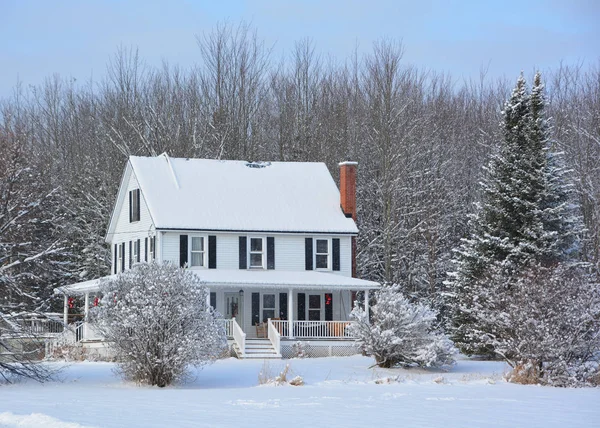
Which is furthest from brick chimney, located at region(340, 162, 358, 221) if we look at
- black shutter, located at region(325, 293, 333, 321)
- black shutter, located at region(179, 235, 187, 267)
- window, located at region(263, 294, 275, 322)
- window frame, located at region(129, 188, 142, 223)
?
window frame, located at region(129, 188, 142, 223)

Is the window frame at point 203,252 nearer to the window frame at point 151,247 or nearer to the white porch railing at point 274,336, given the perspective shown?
the window frame at point 151,247

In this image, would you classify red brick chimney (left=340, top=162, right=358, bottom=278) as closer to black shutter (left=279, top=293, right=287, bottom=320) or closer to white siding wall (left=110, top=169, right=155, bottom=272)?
black shutter (left=279, top=293, right=287, bottom=320)

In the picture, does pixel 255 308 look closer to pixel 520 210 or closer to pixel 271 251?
pixel 271 251

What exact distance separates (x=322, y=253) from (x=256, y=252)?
9.51ft

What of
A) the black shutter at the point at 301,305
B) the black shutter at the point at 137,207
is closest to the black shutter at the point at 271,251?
the black shutter at the point at 301,305

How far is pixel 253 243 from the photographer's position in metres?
41.3

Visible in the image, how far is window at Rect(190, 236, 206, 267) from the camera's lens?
40219mm

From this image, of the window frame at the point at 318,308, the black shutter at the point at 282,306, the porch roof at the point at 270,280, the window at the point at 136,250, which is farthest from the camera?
the window at the point at 136,250

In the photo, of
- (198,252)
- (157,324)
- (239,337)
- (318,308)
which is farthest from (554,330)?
(198,252)

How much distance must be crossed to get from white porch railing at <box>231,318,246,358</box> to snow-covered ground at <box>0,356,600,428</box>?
5286 mm

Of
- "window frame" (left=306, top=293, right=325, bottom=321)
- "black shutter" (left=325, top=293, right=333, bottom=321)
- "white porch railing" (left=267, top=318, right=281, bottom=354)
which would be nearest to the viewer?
"white porch railing" (left=267, top=318, right=281, bottom=354)

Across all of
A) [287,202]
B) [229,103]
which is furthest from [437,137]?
[287,202]

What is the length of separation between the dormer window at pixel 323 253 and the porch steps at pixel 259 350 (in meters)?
4.95

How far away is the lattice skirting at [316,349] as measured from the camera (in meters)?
38.4
